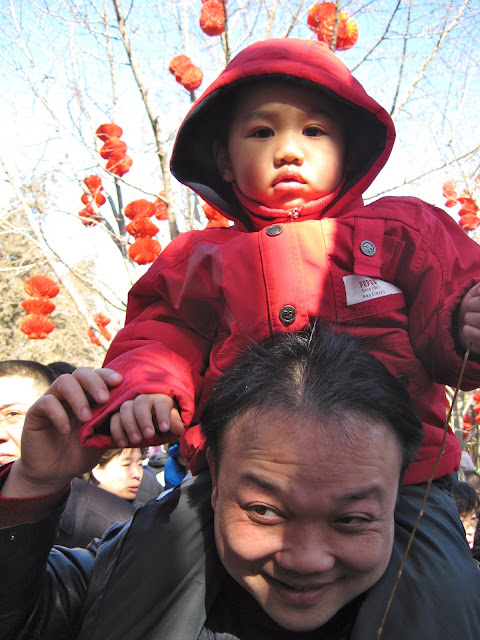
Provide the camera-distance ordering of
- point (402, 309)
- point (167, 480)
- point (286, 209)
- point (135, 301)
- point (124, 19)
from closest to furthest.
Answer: point (402, 309) → point (286, 209) → point (135, 301) → point (167, 480) → point (124, 19)

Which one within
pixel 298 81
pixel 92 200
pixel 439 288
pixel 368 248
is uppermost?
pixel 298 81

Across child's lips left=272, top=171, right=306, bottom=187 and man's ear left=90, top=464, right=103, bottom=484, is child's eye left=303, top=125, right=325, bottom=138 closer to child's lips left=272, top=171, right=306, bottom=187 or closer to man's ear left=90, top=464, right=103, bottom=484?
child's lips left=272, top=171, right=306, bottom=187

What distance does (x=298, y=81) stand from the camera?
177 centimetres

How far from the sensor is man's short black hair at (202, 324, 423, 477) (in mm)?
1104

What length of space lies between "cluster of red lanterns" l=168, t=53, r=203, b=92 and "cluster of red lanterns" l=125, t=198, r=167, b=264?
4.79 feet

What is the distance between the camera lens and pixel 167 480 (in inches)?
194

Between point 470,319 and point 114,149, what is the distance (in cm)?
606

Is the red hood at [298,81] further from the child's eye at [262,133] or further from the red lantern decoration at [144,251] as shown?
the red lantern decoration at [144,251]

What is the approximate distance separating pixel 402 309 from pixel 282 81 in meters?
0.84

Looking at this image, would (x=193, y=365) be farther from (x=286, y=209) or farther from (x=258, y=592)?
(x=258, y=592)

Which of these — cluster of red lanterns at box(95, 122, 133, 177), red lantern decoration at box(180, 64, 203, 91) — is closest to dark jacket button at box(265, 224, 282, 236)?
cluster of red lanterns at box(95, 122, 133, 177)

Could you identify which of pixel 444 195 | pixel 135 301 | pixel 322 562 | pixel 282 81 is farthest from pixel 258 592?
pixel 444 195

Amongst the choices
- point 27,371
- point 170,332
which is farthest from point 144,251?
point 170,332

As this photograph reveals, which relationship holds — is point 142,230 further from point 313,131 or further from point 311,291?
point 311,291
